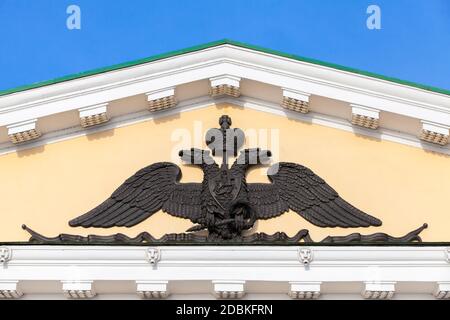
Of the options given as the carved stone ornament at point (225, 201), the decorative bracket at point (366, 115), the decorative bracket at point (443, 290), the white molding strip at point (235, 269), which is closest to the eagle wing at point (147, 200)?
the carved stone ornament at point (225, 201)

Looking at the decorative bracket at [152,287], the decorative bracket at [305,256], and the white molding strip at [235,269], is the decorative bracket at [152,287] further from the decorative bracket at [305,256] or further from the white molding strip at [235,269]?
the decorative bracket at [305,256]

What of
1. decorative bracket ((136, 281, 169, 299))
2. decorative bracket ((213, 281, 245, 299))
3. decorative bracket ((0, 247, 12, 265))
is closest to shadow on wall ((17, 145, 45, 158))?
decorative bracket ((0, 247, 12, 265))

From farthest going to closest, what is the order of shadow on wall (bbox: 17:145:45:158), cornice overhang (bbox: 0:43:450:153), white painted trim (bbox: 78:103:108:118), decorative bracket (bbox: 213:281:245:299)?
shadow on wall (bbox: 17:145:45:158)
white painted trim (bbox: 78:103:108:118)
cornice overhang (bbox: 0:43:450:153)
decorative bracket (bbox: 213:281:245:299)

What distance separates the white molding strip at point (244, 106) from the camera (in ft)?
42.2

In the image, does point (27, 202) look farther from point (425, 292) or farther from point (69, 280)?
point (425, 292)

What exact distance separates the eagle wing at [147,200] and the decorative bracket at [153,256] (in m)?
1.52

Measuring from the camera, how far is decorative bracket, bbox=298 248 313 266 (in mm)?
10617

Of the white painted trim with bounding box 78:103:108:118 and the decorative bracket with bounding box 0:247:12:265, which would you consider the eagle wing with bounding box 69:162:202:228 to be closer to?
the white painted trim with bounding box 78:103:108:118

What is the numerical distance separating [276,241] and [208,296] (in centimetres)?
105

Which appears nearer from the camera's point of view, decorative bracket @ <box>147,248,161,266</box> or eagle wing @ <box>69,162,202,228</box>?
decorative bracket @ <box>147,248,161,266</box>

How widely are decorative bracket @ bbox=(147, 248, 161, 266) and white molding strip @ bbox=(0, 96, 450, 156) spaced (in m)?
2.94

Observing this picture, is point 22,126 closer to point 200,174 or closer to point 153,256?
point 200,174

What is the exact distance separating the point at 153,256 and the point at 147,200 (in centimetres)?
184

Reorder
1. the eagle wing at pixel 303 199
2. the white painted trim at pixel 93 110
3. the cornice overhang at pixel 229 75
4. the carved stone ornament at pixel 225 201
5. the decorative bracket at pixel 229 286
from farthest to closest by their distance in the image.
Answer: the white painted trim at pixel 93 110
the cornice overhang at pixel 229 75
the eagle wing at pixel 303 199
the carved stone ornament at pixel 225 201
the decorative bracket at pixel 229 286
